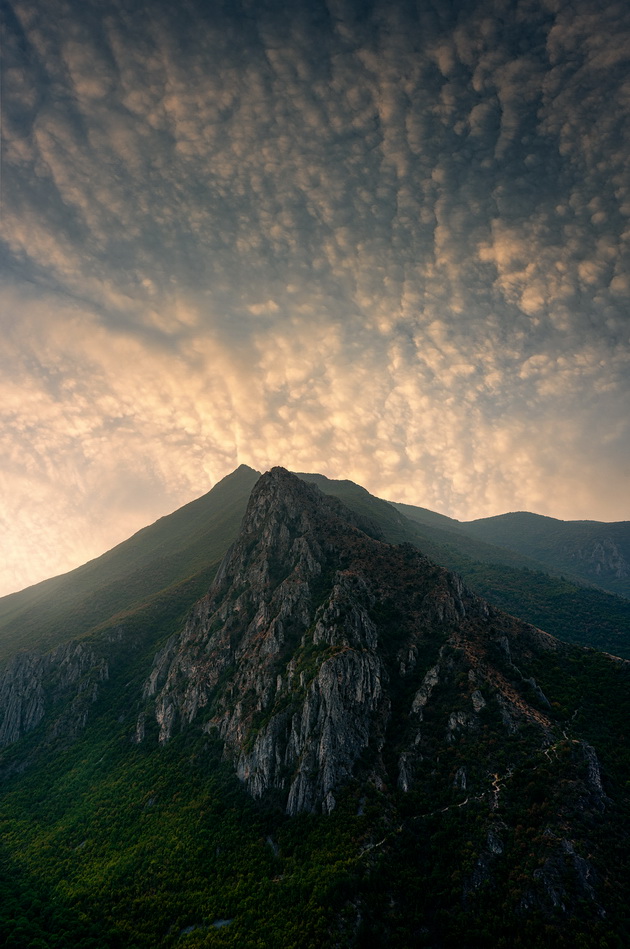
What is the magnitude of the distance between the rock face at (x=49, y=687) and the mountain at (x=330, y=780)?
0.99 m

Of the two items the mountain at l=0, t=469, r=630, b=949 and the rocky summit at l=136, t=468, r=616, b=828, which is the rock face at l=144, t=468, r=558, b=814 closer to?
the rocky summit at l=136, t=468, r=616, b=828

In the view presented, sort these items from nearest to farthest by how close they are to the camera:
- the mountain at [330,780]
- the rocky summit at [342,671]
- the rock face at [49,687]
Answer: the mountain at [330,780], the rocky summit at [342,671], the rock face at [49,687]

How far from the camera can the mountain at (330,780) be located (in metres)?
52.7

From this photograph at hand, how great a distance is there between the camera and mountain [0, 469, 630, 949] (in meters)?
52.7

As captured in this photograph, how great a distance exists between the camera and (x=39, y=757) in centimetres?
11381

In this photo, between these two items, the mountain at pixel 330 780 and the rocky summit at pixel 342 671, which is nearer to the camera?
the mountain at pixel 330 780

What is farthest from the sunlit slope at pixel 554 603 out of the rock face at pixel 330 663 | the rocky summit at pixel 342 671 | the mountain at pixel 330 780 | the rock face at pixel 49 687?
the rock face at pixel 49 687

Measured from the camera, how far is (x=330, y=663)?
85375 mm

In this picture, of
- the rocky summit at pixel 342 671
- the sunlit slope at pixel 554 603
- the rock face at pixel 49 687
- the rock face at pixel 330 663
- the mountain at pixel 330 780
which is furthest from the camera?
the sunlit slope at pixel 554 603

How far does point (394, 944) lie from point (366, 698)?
118ft

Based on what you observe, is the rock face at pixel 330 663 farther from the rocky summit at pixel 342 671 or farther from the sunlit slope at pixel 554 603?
the sunlit slope at pixel 554 603

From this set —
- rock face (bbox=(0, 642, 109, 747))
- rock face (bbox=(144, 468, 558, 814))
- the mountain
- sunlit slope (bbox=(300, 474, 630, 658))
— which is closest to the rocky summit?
rock face (bbox=(144, 468, 558, 814))

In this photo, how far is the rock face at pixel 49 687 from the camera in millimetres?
123938

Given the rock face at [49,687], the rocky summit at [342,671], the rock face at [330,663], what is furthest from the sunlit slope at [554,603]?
the rock face at [49,687]
